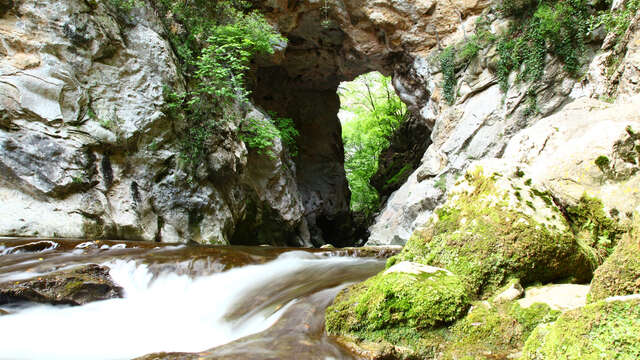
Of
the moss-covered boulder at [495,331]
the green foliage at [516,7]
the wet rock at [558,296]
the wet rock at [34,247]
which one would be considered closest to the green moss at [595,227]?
the wet rock at [558,296]

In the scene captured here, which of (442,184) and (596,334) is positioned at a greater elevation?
(442,184)

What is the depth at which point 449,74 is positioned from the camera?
13.4m

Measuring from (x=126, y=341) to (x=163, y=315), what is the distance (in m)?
0.70

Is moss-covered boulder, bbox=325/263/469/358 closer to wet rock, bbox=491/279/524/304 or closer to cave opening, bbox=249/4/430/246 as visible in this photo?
wet rock, bbox=491/279/524/304

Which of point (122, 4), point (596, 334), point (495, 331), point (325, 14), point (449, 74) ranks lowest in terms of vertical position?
point (495, 331)

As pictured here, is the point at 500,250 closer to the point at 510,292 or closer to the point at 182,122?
the point at 510,292

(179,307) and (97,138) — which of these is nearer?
(179,307)

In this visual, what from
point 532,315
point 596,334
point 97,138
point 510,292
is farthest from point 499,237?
point 97,138

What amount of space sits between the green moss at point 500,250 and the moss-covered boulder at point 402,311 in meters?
0.25

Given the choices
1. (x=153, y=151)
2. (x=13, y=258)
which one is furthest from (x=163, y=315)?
(x=153, y=151)

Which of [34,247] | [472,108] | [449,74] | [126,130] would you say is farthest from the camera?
[449,74]

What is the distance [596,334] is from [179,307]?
4110 millimetres

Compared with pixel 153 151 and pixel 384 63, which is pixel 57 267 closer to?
pixel 153 151

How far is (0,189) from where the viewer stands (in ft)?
21.4
